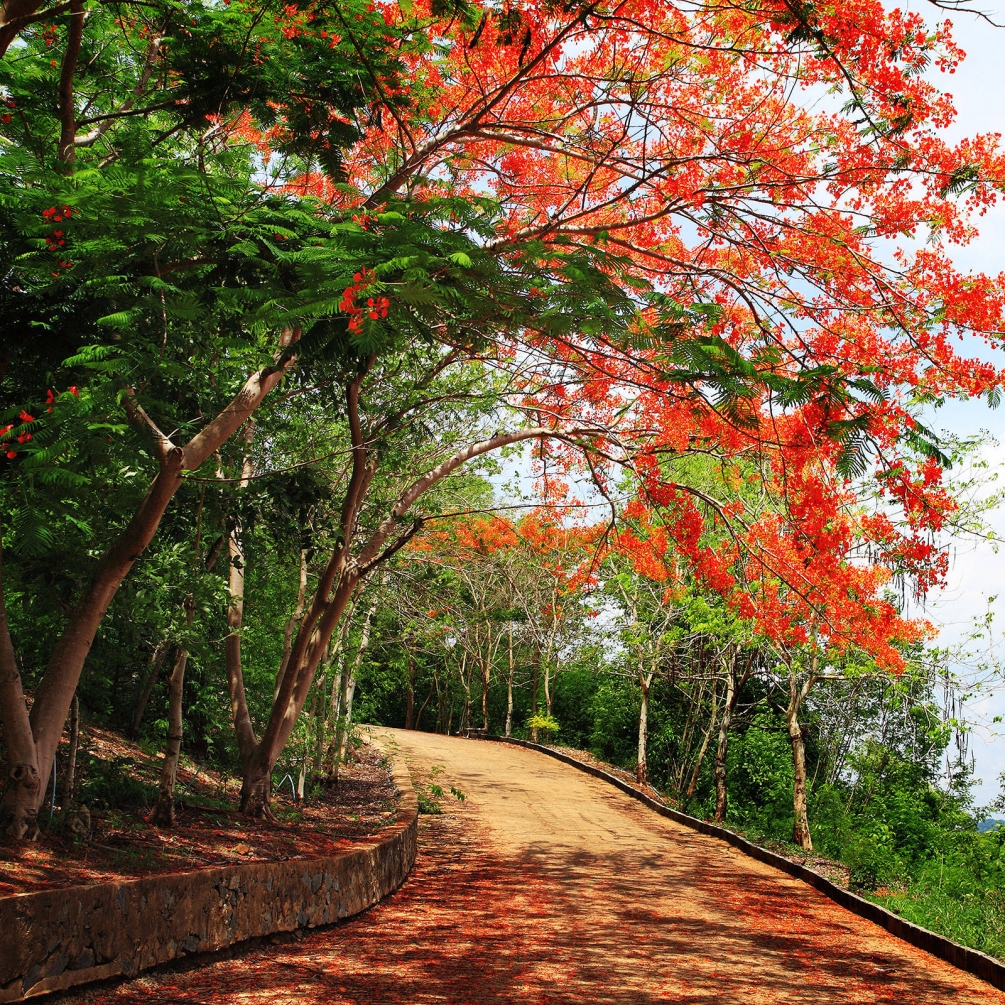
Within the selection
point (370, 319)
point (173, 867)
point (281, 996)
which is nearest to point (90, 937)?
point (281, 996)

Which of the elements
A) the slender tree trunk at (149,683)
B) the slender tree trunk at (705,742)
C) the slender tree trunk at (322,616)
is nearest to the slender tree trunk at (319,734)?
the slender tree trunk at (149,683)

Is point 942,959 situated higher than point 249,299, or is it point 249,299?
point 249,299

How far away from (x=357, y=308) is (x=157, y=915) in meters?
3.58

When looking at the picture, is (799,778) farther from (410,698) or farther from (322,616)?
(410,698)

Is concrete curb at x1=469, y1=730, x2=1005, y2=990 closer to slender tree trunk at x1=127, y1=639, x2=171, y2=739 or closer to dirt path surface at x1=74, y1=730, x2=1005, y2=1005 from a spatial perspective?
dirt path surface at x1=74, y1=730, x2=1005, y2=1005

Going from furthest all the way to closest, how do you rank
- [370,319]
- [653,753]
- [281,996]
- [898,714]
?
[653,753] → [898,714] → [281,996] → [370,319]

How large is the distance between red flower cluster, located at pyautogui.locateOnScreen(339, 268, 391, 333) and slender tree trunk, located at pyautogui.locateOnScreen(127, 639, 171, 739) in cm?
452

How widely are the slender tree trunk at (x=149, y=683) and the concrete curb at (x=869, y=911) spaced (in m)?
7.11

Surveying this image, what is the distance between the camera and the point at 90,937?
15.0 ft

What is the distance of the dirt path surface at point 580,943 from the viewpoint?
224 inches

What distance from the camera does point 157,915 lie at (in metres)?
5.14

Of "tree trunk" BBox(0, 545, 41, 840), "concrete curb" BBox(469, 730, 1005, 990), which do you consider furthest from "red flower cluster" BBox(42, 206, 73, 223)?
"concrete curb" BBox(469, 730, 1005, 990)

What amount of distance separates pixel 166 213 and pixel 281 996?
4.52 metres

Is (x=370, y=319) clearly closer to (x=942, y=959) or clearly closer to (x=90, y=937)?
(x=90, y=937)
